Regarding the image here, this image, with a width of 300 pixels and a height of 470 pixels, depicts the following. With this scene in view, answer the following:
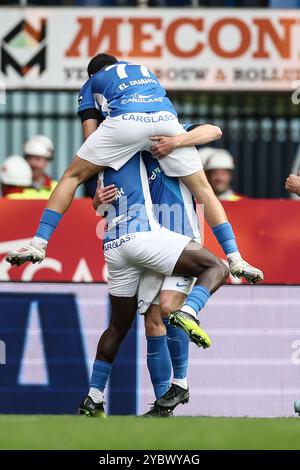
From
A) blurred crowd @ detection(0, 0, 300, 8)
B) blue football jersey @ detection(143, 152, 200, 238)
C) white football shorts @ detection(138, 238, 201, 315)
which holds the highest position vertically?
blurred crowd @ detection(0, 0, 300, 8)

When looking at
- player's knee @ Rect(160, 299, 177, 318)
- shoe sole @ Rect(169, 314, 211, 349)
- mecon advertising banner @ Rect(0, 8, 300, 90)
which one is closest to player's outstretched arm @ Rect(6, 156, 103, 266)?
player's knee @ Rect(160, 299, 177, 318)

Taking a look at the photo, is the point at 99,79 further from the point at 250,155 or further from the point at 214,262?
the point at 250,155

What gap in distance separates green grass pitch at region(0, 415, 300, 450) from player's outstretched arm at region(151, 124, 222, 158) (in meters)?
1.77

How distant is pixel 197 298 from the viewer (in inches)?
361

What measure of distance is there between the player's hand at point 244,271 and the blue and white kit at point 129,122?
63cm

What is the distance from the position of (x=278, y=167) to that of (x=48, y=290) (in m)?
6.27

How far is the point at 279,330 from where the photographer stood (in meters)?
11.0

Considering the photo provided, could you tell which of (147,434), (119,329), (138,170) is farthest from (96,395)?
(147,434)

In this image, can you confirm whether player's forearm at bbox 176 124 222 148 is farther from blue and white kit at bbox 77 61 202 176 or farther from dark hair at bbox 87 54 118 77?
dark hair at bbox 87 54 118 77

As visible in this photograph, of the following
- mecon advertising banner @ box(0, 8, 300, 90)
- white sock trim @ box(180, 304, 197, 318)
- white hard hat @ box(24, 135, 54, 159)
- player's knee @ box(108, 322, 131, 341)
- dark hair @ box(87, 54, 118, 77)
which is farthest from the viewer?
mecon advertising banner @ box(0, 8, 300, 90)

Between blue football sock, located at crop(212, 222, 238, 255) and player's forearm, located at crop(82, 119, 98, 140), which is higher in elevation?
player's forearm, located at crop(82, 119, 98, 140)

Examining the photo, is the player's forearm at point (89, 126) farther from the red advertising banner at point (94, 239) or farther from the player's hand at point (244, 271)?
the red advertising banner at point (94, 239)

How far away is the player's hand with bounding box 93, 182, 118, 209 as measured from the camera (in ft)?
31.4

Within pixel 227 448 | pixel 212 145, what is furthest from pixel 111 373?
pixel 212 145
